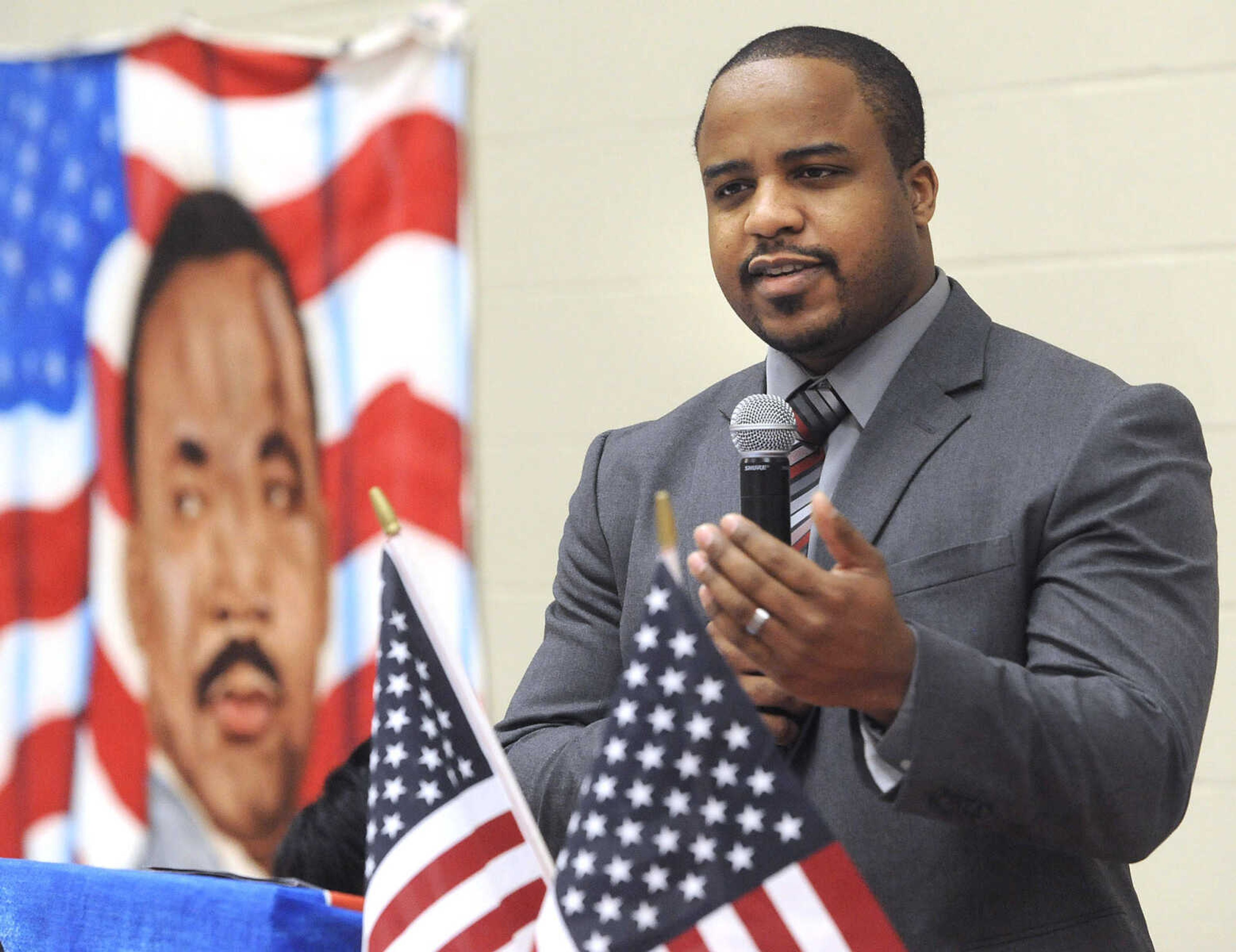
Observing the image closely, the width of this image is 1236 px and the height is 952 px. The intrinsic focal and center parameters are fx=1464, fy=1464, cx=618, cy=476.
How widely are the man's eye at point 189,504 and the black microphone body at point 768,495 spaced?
86.3 inches

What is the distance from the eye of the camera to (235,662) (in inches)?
119

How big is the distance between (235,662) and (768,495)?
217 cm

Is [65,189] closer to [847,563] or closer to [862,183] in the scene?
[862,183]

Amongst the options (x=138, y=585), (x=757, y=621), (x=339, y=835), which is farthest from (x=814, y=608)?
(x=138, y=585)

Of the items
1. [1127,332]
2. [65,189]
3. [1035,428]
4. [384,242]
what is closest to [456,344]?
[384,242]

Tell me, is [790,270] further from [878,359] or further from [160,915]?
[160,915]

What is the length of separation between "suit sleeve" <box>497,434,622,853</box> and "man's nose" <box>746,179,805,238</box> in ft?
1.06

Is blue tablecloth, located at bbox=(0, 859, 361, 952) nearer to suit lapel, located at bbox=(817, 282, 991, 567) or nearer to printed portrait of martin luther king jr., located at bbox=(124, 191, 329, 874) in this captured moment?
suit lapel, located at bbox=(817, 282, 991, 567)

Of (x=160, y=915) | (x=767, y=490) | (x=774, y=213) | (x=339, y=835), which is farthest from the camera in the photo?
(x=339, y=835)

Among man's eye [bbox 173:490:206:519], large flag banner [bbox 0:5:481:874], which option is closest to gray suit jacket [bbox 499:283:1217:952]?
large flag banner [bbox 0:5:481:874]

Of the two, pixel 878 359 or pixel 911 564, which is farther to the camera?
pixel 878 359

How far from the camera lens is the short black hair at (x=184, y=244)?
10.2 ft

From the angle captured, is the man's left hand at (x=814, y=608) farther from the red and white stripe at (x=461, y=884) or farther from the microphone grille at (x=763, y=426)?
the red and white stripe at (x=461, y=884)

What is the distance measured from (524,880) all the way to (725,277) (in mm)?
568
